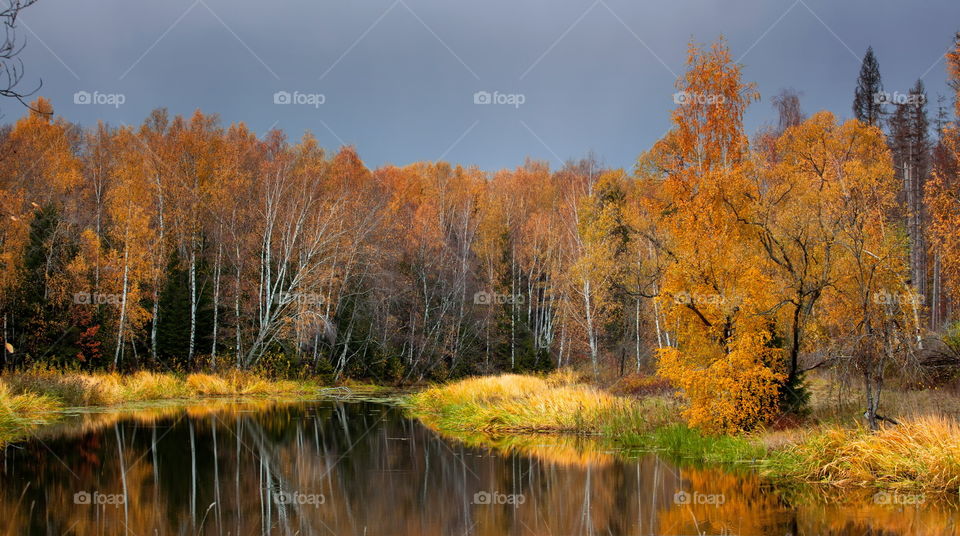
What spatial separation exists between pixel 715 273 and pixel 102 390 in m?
21.3

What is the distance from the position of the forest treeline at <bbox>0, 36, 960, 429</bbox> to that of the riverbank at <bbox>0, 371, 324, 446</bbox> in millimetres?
2061

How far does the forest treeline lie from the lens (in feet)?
50.9

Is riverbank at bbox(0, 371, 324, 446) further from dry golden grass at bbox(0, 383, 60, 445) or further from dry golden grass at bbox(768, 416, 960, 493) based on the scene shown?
dry golden grass at bbox(768, 416, 960, 493)

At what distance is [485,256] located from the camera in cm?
4684

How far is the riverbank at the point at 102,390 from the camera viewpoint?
63.2 feet

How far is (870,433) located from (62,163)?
41904 mm

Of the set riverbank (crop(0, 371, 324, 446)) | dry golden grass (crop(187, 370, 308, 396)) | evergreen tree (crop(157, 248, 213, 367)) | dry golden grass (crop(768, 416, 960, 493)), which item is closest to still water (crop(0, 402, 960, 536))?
dry golden grass (crop(768, 416, 960, 493))

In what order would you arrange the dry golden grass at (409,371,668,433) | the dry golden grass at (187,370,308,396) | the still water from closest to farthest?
1. the still water
2. the dry golden grass at (409,371,668,433)
3. the dry golden grass at (187,370,308,396)

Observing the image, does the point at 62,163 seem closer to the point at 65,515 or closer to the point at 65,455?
the point at 65,455

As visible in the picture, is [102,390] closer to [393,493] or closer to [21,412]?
[21,412]

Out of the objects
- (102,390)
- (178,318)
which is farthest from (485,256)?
(102,390)

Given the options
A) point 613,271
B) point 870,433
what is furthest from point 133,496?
point 613,271

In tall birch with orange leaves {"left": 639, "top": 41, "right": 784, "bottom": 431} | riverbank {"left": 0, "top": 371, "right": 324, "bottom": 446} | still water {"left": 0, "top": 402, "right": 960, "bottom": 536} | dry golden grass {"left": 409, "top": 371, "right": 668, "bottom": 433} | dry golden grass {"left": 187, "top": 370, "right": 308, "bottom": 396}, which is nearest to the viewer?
still water {"left": 0, "top": 402, "right": 960, "bottom": 536}

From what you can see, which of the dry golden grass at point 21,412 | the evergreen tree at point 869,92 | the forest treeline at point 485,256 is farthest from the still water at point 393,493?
the evergreen tree at point 869,92
